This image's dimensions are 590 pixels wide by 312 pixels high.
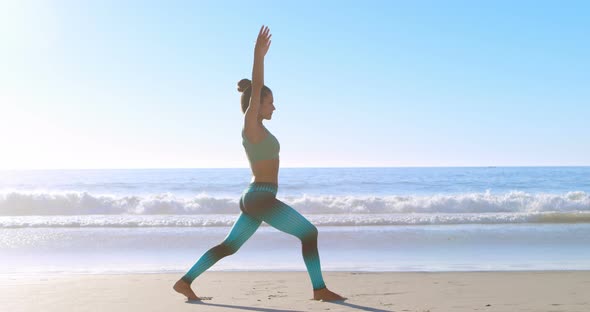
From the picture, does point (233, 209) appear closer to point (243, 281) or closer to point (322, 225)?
point (322, 225)

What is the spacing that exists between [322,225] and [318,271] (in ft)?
32.3

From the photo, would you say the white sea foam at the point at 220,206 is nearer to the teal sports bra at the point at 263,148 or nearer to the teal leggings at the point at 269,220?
Answer: the teal leggings at the point at 269,220

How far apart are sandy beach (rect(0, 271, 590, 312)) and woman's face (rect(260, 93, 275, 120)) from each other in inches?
60.4

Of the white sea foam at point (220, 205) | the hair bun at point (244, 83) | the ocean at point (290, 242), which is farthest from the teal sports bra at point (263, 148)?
the white sea foam at point (220, 205)

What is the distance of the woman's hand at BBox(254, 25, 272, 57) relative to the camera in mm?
4461

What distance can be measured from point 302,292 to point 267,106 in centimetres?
201

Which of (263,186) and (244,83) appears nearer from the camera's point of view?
(263,186)

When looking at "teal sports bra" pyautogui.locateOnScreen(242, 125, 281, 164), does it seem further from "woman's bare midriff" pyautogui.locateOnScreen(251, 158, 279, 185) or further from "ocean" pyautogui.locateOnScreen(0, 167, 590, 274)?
"ocean" pyautogui.locateOnScreen(0, 167, 590, 274)

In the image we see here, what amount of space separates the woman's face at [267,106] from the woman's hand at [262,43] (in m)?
0.41

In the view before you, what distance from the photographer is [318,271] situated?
5016mm

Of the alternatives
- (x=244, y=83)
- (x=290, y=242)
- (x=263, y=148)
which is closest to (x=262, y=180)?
(x=263, y=148)

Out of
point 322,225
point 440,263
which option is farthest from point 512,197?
point 440,263

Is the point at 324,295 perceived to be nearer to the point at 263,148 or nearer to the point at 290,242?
the point at 263,148

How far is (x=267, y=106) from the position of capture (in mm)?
4789
